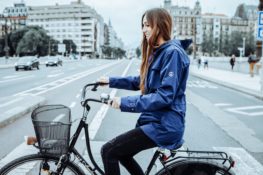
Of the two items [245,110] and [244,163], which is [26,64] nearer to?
[245,110]

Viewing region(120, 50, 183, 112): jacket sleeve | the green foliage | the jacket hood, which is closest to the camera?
region(120, 50, 183, 112): jacket sleeve

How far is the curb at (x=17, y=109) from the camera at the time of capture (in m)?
8.06

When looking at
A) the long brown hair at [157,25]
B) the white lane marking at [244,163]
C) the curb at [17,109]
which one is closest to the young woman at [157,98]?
the long brown hair at [157,25]

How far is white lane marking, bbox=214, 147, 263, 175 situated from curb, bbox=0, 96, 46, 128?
15.0ft

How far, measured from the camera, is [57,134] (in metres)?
2.62

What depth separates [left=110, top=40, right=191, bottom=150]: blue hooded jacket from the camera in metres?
2.47

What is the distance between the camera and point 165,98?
245cm

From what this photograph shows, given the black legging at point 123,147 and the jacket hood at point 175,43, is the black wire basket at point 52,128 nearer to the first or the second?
the black legging at point 123,147

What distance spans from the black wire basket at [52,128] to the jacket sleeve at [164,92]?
17.9 inches

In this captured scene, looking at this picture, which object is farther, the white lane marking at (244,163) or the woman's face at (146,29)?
the white lane marking at (244,163)

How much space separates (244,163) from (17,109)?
613 centimetres

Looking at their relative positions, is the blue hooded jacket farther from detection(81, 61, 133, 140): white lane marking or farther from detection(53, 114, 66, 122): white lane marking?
detection(81, 61, 133, 140): white lane marking

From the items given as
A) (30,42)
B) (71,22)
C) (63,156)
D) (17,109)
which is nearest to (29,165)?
(63,156)

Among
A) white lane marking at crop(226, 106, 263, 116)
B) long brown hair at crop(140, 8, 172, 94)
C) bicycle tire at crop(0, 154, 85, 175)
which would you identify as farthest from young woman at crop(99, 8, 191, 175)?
white lane marking at crop(226, 106, 263, 116)
